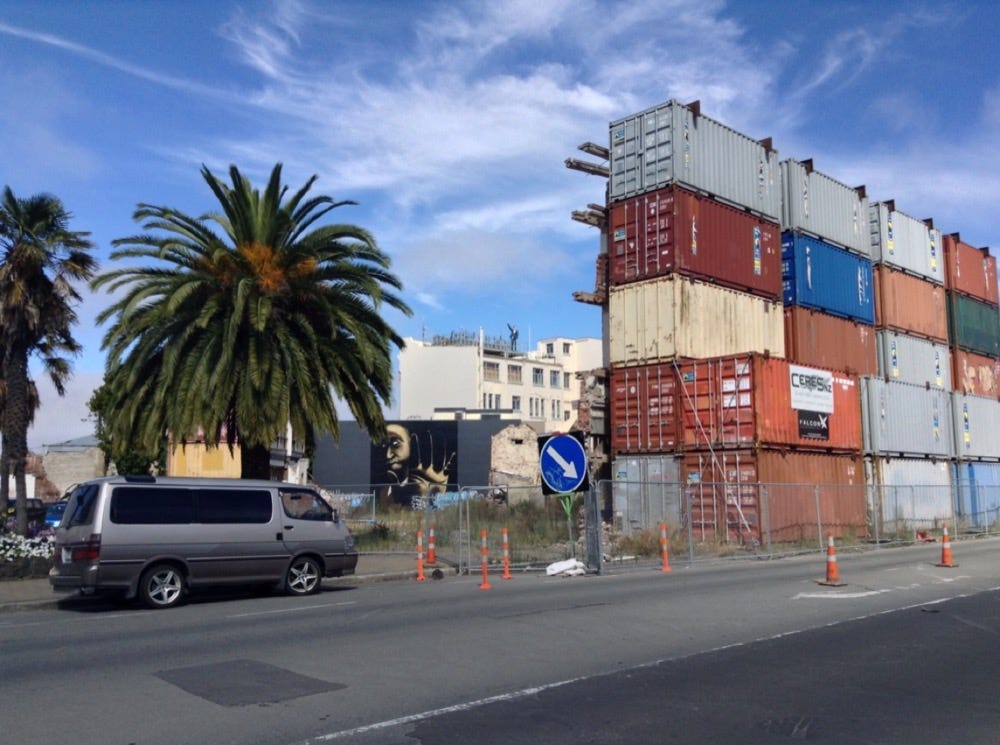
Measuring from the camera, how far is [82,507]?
14414mm

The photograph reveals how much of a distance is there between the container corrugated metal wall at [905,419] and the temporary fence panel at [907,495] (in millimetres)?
451

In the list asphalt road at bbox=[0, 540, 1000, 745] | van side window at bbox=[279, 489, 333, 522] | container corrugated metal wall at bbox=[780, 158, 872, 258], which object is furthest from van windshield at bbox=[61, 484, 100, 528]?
container corrugated metal wall at bbox=[780, 158, 872, 258]

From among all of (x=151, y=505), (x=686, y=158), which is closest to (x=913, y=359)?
(x=686, y=158)

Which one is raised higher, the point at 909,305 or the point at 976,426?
the point at 909,305

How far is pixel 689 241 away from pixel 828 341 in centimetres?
875

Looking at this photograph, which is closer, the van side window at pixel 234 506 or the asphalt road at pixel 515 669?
the asphalt road at pixel 515 669

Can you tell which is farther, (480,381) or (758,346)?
(480,381)

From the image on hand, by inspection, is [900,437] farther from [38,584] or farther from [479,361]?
[479,361]

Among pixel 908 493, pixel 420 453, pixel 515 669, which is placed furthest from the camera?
pixel 420 453

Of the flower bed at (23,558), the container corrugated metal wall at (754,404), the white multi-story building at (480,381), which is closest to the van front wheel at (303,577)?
the flower bed at (23,558)

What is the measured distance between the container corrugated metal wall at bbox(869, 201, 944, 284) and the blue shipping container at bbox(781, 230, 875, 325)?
1.36 m

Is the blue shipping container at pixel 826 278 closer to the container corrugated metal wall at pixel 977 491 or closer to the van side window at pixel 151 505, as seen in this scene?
the container corrugated metal wall at pixel 977 491

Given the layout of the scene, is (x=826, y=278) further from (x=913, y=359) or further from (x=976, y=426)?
(x=976, y=426)

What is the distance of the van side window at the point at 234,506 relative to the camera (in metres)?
15.2
